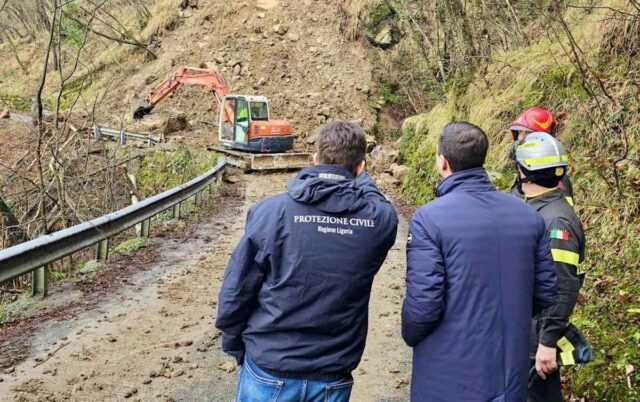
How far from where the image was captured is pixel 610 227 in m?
6.23

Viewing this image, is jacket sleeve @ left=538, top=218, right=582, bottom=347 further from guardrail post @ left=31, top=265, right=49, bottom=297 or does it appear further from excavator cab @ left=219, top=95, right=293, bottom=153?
excavator cab @ left=219, top=95, right=293, bottom=153

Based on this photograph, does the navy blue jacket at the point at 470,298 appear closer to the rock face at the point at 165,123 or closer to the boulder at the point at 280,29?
the rock face at the point at 165,123

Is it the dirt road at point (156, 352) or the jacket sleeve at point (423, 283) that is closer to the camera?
the jacket sleeve at point (423, 283)

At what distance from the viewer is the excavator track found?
67.3ft

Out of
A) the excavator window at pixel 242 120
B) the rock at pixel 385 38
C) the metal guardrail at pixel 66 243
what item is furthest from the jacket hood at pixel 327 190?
the rock at pixel 385 38

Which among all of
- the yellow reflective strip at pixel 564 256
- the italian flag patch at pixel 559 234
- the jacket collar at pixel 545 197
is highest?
the jacket collar at pixel 545 197

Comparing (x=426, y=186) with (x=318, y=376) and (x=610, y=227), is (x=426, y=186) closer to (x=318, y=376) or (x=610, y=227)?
(x=610, y=227)

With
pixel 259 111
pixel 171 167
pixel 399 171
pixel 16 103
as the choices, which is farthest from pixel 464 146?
pixel 16 103

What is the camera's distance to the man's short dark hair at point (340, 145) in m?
2.73

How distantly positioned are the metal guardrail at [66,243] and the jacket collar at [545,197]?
433cm

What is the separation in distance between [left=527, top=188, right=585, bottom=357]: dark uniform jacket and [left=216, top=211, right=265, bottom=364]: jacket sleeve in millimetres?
1594

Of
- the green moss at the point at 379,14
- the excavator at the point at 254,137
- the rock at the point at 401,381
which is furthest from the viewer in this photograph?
the green moss at the point at 379,14

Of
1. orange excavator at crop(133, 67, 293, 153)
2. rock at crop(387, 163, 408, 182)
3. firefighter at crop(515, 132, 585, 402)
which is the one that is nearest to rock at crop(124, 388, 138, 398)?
firefighter at crop(515, 132, 585, 402)

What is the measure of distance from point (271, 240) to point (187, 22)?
112ft
